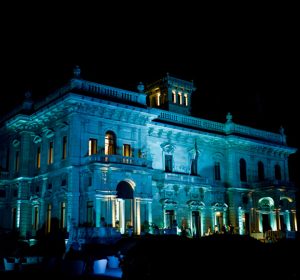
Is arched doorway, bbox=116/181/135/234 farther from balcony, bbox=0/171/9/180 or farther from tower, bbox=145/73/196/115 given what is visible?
tower, bbox=145/73/196/115

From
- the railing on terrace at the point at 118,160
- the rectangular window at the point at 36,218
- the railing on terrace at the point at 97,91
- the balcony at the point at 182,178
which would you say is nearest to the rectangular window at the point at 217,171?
the balcony at the point at 182,178

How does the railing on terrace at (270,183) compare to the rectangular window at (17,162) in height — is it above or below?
below

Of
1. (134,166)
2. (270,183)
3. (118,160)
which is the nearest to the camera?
(118,160)

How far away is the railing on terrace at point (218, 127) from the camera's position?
43.3 meters

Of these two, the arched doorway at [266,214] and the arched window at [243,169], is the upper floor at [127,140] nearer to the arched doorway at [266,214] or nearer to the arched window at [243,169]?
the arched window at [243,169]

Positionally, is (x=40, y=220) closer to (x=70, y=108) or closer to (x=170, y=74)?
(x=70, y=108)

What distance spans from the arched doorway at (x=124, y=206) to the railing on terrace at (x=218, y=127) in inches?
365

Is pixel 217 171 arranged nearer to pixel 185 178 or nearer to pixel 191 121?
pixel 185 178

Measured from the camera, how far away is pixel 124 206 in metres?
36.8

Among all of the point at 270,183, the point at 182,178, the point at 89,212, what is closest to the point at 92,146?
the point at 89,212

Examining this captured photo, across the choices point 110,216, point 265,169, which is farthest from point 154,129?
point 265,169

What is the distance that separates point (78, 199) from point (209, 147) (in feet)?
55.3

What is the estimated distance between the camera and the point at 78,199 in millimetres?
33875

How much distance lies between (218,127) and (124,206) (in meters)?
15.3
